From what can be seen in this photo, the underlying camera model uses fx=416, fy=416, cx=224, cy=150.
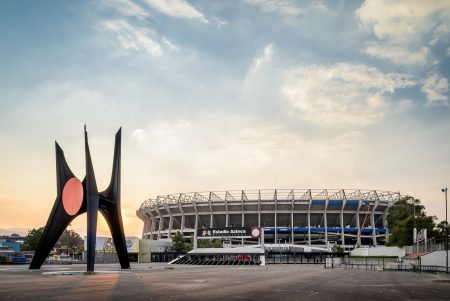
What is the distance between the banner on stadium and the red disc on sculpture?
6006 cm

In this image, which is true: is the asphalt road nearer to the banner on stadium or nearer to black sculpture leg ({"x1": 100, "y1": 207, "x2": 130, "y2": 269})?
black sculpture leg ({"x1": 100, "y1": 207, "x2": 130, "y2": 269})

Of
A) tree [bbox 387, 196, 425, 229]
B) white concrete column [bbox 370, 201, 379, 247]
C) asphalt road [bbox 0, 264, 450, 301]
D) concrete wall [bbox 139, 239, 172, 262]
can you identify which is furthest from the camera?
white concrete column [bbox 370, 201, 379, 247]

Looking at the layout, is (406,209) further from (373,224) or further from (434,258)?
(434,258)

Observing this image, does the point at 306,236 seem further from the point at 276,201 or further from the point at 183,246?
the point at 183,246

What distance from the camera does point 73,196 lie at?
44250 millimetres

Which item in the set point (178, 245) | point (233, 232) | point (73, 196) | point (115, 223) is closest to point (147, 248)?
point (178, 245)

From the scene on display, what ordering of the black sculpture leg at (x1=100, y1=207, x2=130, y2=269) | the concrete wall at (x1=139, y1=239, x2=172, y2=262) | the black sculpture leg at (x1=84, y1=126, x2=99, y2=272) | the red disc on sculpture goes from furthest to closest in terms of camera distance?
the concrete wall at (x1=139, y1=239, x2=172, y2=262) → the black sculpture leg at (x1=100, y1=207, x2=130, y2=269) → the red disc on sculpture → the black sculpture leg at (x1=84, y1=126, x2=99, y2=272)

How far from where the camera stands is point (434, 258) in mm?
57625

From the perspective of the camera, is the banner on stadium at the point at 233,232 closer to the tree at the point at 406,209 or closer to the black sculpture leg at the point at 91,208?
the tree at the point at 406,209

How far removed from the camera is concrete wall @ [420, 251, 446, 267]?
5519cm

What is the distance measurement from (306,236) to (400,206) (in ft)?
141

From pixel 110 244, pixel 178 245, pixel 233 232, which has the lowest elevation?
pixel 178 245

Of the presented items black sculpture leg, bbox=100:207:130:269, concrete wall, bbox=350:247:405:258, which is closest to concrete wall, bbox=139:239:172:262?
concrete wall, bbox=350:247:405:258

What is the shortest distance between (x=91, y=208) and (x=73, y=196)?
583 cm
